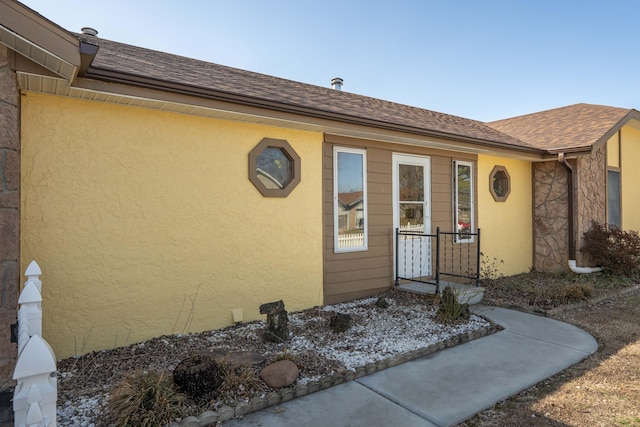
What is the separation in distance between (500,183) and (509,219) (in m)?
0.82

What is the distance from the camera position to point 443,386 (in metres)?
3.12

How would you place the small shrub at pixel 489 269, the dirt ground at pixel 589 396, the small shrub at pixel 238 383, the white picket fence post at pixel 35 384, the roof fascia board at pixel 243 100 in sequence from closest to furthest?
the white picket fence post at pixel 35 384 → the dirt ground at pixel 589 396 → the small shrub at pixel 238 383 → the roof fascia board at pixel 243 100 → the small shrub at pixel 489 269

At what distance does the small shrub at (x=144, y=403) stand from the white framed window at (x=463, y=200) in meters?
5.86

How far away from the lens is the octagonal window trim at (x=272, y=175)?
4645mm

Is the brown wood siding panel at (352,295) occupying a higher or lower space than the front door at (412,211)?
lower

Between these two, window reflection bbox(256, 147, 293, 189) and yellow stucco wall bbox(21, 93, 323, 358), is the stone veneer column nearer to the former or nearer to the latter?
yellow stucco wall bbox(21, 93, 323, 358)

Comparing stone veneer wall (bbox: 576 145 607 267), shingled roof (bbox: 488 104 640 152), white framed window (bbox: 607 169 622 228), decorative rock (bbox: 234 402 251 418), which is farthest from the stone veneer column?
white framed window (bbox: 607 169 622 228)

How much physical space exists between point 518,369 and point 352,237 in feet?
9.28

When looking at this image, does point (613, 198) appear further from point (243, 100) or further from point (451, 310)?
point (243, 100)

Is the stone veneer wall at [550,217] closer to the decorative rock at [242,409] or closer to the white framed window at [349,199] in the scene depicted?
the white framed window at [349,199]

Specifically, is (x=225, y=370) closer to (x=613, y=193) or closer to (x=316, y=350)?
(x=316, y=350)

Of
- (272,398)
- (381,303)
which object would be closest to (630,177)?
(381,303)

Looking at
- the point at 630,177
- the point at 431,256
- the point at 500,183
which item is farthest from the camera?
the point at 630,177

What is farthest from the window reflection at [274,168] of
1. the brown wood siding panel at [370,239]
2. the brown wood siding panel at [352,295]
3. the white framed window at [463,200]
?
the white framed window at [463,200]
